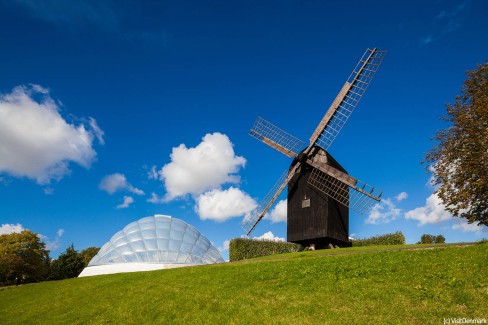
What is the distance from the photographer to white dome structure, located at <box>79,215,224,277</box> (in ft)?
119

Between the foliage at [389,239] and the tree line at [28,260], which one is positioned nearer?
the foliage at [389,239]

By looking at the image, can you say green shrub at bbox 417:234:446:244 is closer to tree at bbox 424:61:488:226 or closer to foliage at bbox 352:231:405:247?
foliage at bbox 352:231:405:247

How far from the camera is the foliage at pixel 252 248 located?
35719 mm

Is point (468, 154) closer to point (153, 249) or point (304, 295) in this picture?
point (304, 295)

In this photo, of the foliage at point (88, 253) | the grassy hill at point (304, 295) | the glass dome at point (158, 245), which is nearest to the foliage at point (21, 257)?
the foliage at point (88, 253)

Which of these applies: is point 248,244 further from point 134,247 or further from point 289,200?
point 134,247

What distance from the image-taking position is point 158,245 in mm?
38906

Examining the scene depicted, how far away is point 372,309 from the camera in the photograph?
10.1m

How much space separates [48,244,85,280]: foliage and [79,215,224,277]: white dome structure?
97.3 ft

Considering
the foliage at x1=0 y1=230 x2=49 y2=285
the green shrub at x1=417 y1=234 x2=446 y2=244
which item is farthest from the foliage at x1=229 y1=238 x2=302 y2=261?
the foliage at x1=0 y1=230 x2=49 y2=285

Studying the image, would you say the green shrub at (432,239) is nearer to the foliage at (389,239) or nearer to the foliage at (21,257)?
the foliage at (389,239)

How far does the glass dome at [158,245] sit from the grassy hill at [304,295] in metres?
17.7

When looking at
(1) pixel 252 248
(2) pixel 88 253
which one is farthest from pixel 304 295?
(2) pixel 88 253

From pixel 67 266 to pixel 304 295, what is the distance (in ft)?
212
